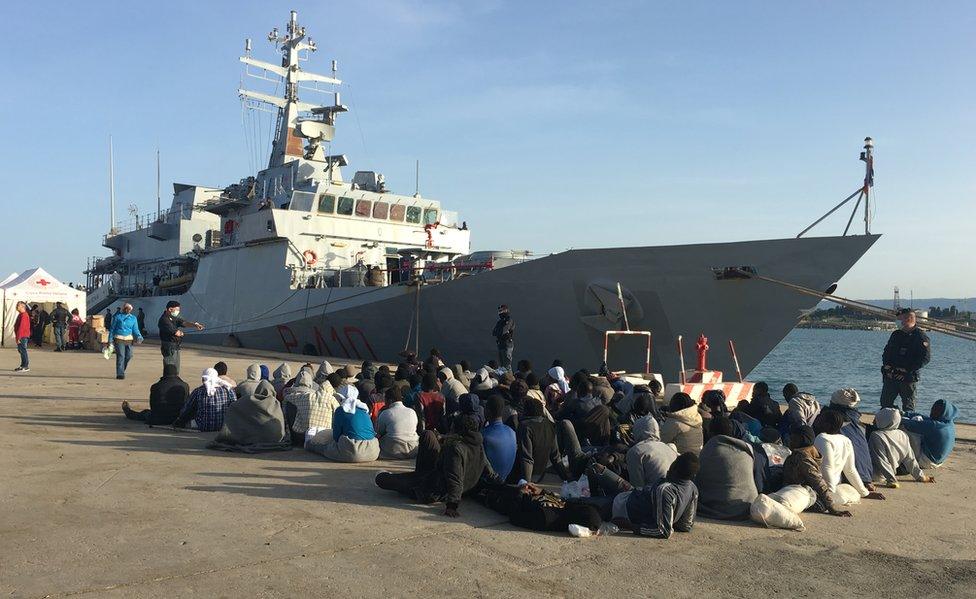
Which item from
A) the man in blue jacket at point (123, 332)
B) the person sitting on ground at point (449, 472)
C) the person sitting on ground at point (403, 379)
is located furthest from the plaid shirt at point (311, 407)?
the man in blue jacket at point (123, 332)

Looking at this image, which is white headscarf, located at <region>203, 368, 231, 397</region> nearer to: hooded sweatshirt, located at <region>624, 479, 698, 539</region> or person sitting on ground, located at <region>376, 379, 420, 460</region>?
person sitting on ground, located at <region>376, 379, 420, 460</region>

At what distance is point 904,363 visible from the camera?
9484mm

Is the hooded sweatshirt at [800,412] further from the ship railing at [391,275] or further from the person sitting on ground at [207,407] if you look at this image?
the ship railing at [391,275]

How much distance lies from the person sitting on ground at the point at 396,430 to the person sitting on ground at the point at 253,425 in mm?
1030

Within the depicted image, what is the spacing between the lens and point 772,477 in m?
6.31

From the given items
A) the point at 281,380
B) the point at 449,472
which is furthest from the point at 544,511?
the point at 281,380

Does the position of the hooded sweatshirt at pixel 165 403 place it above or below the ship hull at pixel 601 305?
below

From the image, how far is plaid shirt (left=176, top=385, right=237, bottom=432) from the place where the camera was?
8656 mm

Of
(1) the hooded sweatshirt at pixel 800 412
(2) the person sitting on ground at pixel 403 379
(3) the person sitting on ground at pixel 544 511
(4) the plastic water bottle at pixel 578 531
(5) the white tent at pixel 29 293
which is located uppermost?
(5) the white tent at pixel 29 293

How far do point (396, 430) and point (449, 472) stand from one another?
207 centimetres

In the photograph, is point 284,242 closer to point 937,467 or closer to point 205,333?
point 205,333

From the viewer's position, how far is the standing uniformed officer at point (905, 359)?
30.7ft

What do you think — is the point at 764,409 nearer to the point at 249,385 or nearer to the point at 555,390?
the point at 555,390

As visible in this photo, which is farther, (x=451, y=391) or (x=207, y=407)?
(x=451, y=391)
